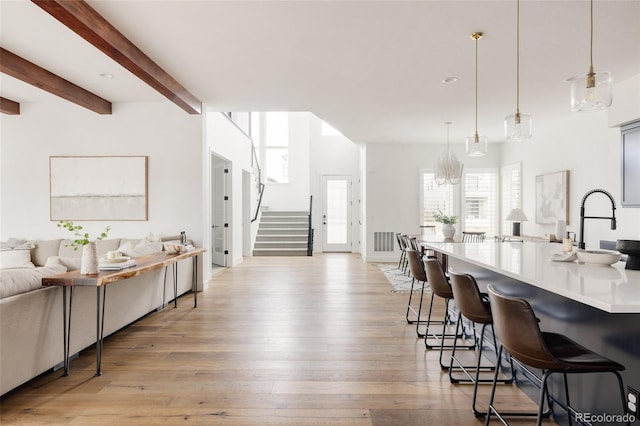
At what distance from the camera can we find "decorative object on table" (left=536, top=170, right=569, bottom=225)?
6039 millimetres

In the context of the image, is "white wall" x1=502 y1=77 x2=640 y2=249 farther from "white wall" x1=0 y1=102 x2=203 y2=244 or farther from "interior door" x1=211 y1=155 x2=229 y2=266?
"interior door" x1=211 y1=155 x2=229 y2=266

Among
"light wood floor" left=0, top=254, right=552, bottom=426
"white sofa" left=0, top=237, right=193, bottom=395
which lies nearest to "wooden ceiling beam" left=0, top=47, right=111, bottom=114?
"white sofa" left=0, top=237, right=193, bottom=395

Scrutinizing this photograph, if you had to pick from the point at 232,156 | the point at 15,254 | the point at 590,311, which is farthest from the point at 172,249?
the point at 590,311

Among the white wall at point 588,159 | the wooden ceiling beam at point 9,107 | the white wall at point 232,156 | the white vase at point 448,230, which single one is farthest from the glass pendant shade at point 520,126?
the wooden ceiling beam at point 9,107

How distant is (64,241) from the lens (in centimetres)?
522

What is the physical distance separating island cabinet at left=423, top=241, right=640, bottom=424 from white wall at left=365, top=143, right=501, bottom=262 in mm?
6338

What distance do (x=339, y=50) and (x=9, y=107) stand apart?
5035 millimetres

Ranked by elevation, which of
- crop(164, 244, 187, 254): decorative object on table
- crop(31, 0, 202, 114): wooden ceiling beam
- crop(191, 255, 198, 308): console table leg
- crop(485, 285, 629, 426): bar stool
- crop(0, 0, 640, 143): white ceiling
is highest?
crop(0, 0, 640, 143): white ceiling

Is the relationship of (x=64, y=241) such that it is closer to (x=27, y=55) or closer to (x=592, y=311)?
(x=27, y=55)

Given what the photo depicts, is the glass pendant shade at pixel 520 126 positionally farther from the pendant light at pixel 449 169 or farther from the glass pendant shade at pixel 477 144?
the pendant light at pixel 449 169

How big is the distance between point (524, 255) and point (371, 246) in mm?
6036

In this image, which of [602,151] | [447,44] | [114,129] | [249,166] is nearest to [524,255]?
[447,44]

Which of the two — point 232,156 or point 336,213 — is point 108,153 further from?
point 336,213

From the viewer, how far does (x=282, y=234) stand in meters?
10.3
